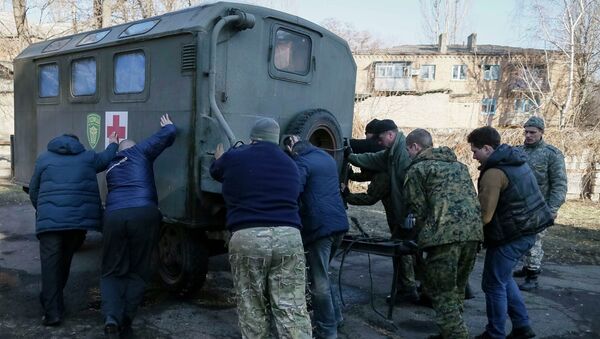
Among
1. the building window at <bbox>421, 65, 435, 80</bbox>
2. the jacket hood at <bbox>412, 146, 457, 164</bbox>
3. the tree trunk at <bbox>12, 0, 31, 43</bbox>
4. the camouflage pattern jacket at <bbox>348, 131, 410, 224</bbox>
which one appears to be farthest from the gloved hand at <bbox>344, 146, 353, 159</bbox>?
the building window at <bbox>421, 65, 435, 80</bbox>

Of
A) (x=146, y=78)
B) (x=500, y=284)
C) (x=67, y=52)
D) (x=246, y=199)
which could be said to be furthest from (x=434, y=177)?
(x=67, y=52)

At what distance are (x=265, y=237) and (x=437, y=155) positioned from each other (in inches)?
59.3

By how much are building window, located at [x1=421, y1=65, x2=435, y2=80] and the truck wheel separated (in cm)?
3501

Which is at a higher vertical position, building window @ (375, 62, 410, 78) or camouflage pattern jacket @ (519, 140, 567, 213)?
building window @ (375, 62, 410, 78)

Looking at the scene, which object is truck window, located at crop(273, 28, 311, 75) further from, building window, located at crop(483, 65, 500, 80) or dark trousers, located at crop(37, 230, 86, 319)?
building window, located at crop(483, 65, 500, 80)

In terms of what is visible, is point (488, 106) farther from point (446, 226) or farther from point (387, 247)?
point (446, 226)

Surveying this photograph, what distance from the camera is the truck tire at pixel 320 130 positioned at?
199 inches

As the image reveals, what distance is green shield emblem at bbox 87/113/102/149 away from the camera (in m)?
5.67

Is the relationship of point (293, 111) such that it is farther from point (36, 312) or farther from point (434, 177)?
point (36, 312)

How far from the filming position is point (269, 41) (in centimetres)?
496

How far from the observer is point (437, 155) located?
3.91m

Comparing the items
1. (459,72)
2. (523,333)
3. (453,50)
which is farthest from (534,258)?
(453,50)

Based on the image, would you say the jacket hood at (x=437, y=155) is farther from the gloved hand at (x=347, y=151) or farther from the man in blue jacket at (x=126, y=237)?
the man in blue jacket at (x=126, y=237)

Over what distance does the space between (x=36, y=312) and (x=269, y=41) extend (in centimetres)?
328
